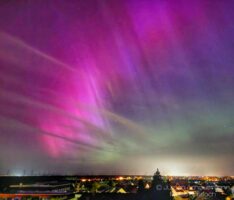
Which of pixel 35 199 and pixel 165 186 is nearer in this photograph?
pixel 165 186

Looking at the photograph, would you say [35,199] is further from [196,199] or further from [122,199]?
[196,199]

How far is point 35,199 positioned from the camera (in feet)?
268

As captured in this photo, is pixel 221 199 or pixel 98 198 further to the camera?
pixel 221 199

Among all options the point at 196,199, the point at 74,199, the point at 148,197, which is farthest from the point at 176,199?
the point at 74,199

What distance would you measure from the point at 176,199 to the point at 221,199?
512 inches

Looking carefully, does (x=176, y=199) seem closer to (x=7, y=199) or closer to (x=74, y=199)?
(x=74, y=199)

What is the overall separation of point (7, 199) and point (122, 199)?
122 feet

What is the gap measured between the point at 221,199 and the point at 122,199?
3422cm

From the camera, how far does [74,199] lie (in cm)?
7450

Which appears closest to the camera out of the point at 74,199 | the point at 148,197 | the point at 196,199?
the point at 148,197

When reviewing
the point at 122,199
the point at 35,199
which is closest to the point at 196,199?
the point at 122,199

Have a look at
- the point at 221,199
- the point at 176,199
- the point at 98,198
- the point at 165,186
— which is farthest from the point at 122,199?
the point at 221,199

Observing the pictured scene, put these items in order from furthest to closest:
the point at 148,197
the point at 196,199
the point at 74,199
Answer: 1. the point at 196,199
2. the point at 74,199
3. the point at 148,197

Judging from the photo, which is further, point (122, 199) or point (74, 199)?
point (74, 199)
